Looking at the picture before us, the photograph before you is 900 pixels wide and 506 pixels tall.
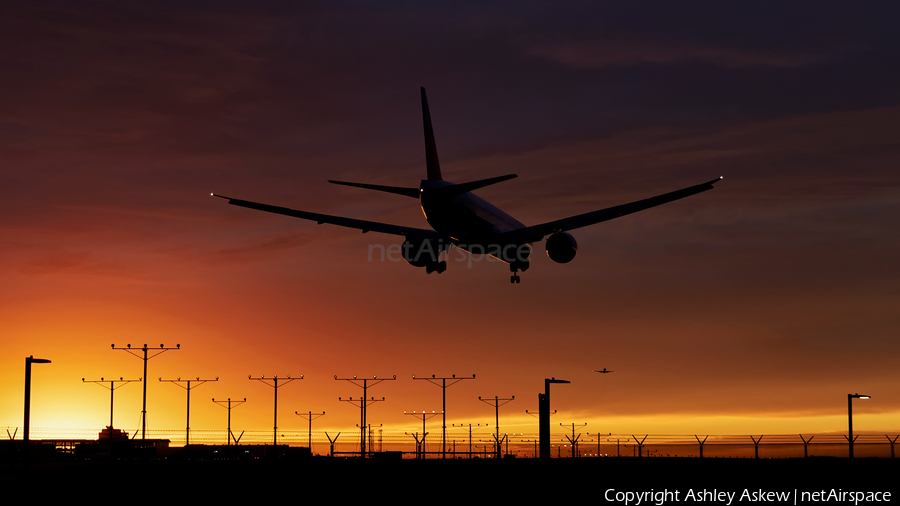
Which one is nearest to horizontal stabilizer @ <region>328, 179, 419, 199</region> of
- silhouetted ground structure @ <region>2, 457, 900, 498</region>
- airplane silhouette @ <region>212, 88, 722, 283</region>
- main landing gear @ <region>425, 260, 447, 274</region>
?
airplane silhouette @ <region>212, 88, 722, 283</region>

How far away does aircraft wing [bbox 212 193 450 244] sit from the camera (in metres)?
56.6

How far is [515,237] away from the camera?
58875 millimetres

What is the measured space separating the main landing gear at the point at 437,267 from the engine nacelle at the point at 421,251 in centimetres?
34

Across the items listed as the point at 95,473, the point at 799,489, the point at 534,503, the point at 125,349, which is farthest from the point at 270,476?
the point at 125,349

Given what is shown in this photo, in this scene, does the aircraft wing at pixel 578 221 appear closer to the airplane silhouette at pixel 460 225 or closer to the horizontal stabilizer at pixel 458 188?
the airplane silhouette at pixel 460 225

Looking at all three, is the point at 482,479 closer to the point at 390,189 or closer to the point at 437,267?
the point at 437,267

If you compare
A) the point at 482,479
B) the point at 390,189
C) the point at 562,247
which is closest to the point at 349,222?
the point at 390,189

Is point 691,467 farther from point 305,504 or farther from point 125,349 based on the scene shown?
point 125,349

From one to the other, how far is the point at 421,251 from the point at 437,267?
1794 millimetres

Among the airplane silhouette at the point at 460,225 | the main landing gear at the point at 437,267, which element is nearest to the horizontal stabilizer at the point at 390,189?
the airplane silhouette at the point at 460,225

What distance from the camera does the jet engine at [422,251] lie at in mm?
60250

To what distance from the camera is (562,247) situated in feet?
200

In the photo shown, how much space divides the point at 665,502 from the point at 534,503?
22.9ft

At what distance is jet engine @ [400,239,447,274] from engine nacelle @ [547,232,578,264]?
701cm
